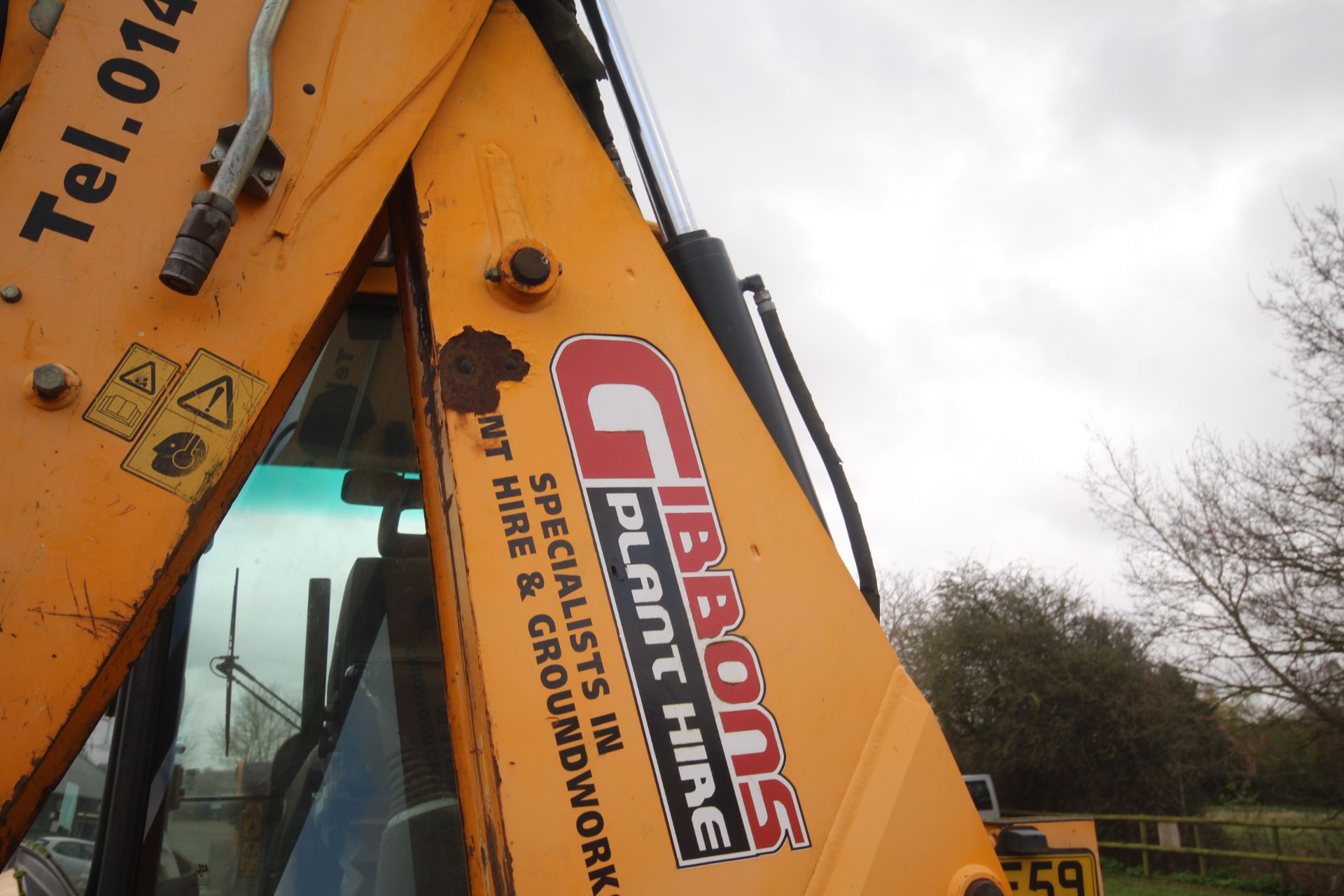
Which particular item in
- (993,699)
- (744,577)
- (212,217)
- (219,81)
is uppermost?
(219,81)

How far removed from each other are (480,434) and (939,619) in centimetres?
1731

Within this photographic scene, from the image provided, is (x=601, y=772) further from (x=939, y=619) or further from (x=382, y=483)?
(x=939, y=619)

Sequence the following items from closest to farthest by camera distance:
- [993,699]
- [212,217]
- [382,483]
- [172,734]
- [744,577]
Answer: [212,217] < [744,577] < [172,734] < [382,483] < [993,699]

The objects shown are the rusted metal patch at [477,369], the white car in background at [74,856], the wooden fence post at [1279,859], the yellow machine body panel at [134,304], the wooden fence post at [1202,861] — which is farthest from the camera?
the wooden fence post at [1202,861]

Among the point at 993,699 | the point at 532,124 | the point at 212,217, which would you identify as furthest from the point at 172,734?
the point at 993,699

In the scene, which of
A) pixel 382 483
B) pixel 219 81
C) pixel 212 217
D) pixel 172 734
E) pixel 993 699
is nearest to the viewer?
pixel 212 217

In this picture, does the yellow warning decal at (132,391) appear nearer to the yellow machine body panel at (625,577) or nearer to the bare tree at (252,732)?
the yellow machine body panel at (625,577)

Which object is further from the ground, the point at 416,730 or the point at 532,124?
the point at 532,124

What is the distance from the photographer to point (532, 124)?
1.74 m

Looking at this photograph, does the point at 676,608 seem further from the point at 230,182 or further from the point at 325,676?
the point at 230,182

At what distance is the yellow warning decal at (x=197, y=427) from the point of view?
1.25 m

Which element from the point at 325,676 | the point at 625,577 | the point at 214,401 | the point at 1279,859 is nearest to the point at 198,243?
the point at 214,401

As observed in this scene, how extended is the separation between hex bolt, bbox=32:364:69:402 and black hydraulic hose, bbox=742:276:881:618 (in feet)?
4.38

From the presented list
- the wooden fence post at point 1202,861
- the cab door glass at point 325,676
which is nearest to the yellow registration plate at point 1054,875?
the cab door glass at point 325,676
